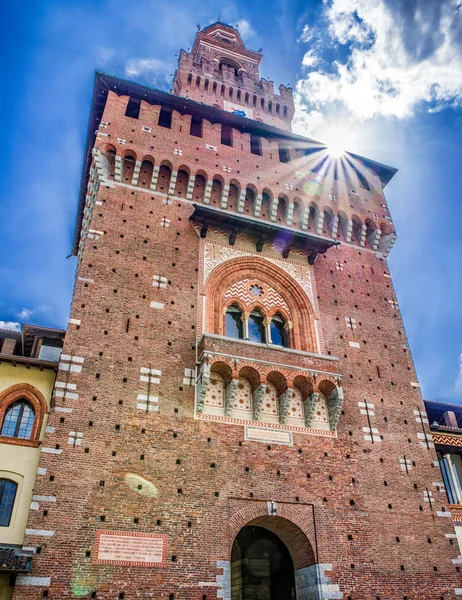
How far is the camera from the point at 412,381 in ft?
56.5

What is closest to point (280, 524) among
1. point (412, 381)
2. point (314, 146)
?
point (412, 381)

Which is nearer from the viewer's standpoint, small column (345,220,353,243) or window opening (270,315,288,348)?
window opening (270,315,288,348)

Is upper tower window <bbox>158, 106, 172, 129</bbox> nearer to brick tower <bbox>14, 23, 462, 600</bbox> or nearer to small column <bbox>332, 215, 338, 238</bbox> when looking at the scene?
brick tower <bbox>14, 23, 462, 600</bbox>

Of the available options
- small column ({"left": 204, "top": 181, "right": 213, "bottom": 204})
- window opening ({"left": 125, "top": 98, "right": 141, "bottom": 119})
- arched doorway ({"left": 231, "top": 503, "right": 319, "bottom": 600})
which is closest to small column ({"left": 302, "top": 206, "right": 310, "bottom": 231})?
small column ({"left": 204, "top": 181, "right": 213, "bottom": 204})

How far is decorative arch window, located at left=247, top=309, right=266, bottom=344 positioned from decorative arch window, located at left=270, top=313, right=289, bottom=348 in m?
0.35

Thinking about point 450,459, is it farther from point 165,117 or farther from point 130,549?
point 165,117

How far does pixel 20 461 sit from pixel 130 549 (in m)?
3.52

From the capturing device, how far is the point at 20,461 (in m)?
12.4

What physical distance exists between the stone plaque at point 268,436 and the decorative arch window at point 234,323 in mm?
3198

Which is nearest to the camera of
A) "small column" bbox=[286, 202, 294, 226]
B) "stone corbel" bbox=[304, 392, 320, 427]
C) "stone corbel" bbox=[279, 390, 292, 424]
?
"stone corbel" bbox=[279, 390, 292, 424]

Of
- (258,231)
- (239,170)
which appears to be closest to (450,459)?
(258,231)

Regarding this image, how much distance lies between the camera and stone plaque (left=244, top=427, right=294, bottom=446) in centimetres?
1405

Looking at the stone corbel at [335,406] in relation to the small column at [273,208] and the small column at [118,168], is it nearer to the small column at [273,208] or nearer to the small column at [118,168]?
the small column at [273,208]

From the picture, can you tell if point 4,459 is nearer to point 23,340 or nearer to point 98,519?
point 98,519
